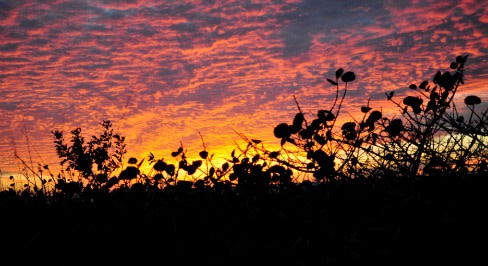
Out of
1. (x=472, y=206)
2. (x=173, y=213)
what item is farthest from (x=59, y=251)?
(x=472, y=206)

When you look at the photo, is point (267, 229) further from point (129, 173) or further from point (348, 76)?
point (129, 173)

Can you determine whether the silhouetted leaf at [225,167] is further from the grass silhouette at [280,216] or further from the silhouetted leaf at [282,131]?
the silhouetted leaf at [282,131]

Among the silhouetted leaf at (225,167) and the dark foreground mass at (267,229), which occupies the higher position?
the silhouetted leaf at (225,167)

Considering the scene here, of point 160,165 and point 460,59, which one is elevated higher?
point 460,59

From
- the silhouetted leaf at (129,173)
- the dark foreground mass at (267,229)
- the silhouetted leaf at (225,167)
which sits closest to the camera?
the dark foreground mass at (267,229)

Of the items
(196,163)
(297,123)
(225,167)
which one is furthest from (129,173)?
(297,123)

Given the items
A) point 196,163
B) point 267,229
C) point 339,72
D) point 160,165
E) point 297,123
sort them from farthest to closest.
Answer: point 196,163 < point 160,165 < point 339,72 < point 297,123 < point 267,229

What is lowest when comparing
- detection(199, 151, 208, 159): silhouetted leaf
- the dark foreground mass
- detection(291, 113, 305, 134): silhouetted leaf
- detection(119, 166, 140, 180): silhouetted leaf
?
the dark foreground mass

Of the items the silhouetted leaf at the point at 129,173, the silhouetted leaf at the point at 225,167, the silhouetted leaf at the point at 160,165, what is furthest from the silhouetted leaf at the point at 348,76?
the silhouetted leaf at the point at 129,173

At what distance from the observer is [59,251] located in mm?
2562

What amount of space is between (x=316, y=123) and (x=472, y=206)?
1543 mm

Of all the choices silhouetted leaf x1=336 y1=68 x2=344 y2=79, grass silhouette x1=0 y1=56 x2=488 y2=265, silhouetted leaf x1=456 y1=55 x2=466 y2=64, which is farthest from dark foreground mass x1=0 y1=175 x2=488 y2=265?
silhouetted leaf x1=456 y1=55 x2=466 y2=64

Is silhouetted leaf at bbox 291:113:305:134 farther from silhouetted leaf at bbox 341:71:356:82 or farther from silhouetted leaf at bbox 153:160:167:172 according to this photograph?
silhouetted leaf at bbox 153:160:167:172

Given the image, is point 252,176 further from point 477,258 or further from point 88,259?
point 477,258
